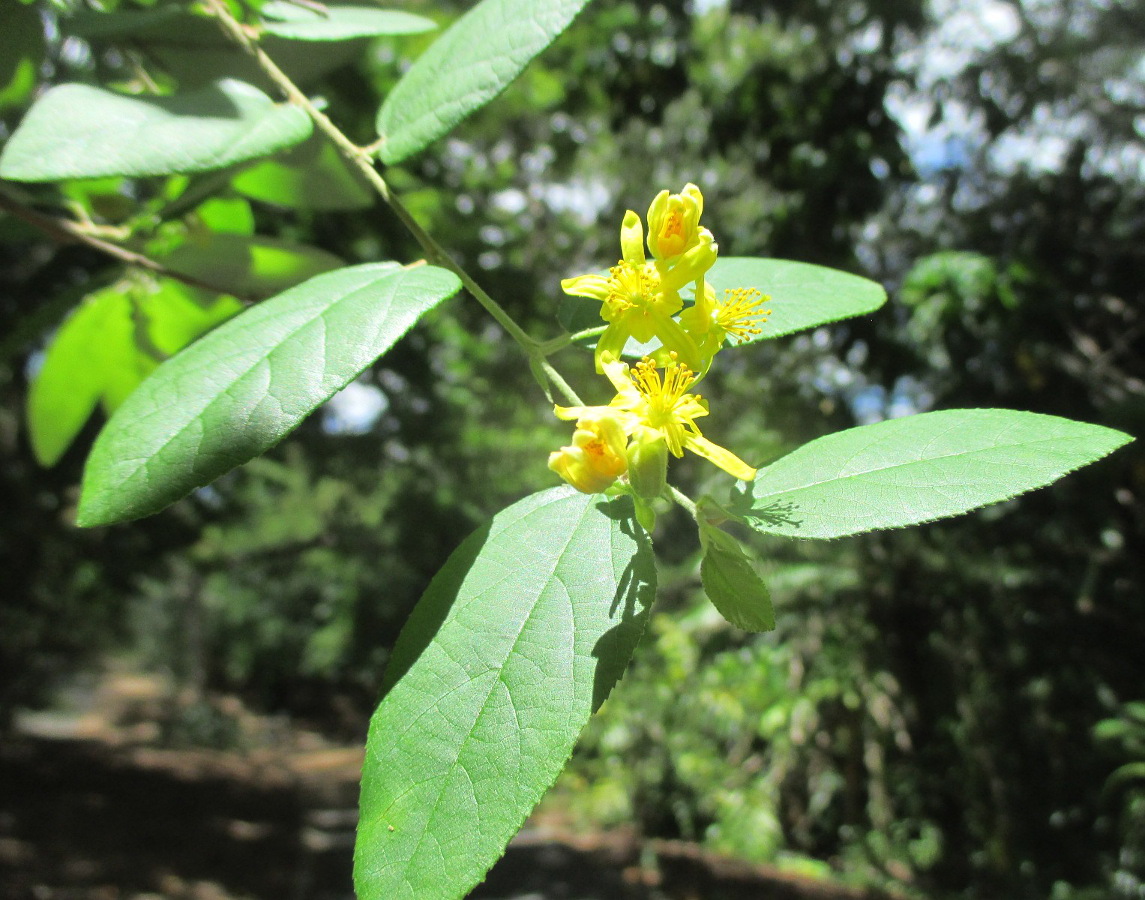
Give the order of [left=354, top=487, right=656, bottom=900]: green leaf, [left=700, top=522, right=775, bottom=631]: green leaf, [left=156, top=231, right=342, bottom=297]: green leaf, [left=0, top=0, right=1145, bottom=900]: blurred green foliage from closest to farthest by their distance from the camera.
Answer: [left=354, top=487, right=656, bottom=900]: green leaf < [left=700, top=522, right=775, bottom=631]: green leaf < [left=156, top=231, right=342, bottom=297]: green leaf < [left=0, top=0, right=1145, bottom=900]: blurred green foliage

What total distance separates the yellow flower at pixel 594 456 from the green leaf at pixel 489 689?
0.03 m

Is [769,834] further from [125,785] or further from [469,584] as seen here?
[125,785]

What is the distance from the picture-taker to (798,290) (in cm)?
79

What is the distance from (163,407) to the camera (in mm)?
573

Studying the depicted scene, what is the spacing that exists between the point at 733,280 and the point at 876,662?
14.7 ft

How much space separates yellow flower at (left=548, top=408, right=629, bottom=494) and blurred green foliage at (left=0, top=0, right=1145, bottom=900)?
716 millimetres

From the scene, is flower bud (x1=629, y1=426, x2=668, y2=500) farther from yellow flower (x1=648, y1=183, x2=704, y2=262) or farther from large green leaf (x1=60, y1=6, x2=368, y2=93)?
large green leaf (x1=60, y1=6, x2=368, y2=93)

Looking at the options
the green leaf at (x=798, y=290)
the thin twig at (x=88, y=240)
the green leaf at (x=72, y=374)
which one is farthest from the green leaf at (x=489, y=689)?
the green leaf at (x=72, y=374)

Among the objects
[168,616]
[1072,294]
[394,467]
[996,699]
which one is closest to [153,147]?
[1072,294]

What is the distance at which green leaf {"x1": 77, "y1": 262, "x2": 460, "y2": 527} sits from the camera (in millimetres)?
527

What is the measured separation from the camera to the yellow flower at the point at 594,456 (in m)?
0.59

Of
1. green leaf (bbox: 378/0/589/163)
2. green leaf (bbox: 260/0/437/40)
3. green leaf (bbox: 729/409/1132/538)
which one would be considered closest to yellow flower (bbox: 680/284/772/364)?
green leaf (bbox: 729/409/1132/538)

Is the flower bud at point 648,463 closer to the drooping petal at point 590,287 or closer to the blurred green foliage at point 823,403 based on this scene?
the drooping petal at point 590,287

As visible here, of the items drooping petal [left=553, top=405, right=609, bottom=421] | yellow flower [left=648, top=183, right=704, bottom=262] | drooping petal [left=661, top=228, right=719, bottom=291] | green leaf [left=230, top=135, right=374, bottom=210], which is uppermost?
green leaf [left=230, top=135, right=374, bottom=210]
